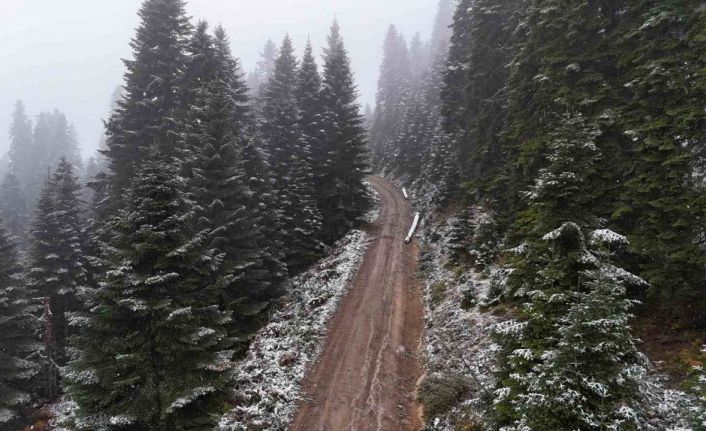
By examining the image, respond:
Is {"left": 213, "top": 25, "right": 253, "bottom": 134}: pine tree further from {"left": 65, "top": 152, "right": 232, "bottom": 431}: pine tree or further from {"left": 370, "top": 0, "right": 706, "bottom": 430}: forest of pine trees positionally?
{"left": 370, "top": 0, "right": 706, "bottom": 430}: forest of pine trees

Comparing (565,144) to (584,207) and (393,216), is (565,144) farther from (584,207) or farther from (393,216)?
(393,216)

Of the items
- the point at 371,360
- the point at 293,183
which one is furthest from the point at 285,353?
the point at 293,183

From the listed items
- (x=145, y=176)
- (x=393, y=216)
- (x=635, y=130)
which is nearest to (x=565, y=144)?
(x=635, y=130)

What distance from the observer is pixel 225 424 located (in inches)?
547

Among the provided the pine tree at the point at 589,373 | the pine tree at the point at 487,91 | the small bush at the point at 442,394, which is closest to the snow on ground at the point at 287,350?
the small bush at the point at 442,394

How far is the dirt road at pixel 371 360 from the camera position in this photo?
46.9 ft

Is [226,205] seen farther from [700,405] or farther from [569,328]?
[700,405]

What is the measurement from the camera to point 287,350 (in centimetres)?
1808

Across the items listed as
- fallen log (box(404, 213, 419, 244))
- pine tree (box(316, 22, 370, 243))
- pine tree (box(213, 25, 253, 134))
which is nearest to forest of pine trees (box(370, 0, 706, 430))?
fallen log (box(404, 213, 419, 244))

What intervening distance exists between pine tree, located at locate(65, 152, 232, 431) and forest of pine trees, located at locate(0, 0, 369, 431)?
1.9 inches

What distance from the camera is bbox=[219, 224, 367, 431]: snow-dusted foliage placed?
1440cm

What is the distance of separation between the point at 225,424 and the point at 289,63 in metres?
35.6

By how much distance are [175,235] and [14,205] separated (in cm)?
5900

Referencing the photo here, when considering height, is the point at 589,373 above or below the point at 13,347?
above
